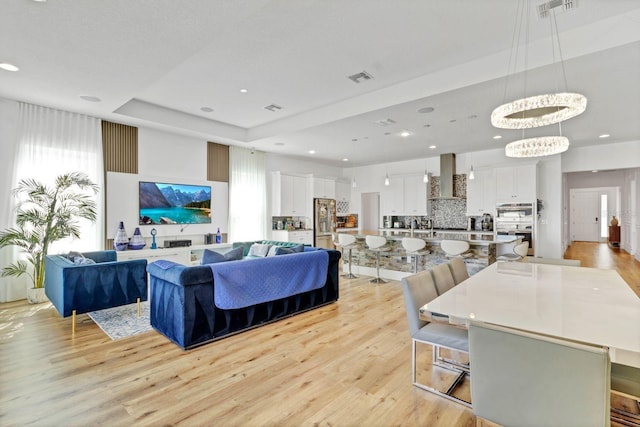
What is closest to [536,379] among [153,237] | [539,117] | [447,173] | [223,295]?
[539,117]

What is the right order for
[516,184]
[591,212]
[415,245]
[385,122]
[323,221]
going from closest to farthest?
[385,122], [415,245], [516,184], [323,221], [591,212]

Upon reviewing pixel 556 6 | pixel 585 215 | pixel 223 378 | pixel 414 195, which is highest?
pixel 556 6

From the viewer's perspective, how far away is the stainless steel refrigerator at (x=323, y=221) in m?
8.71

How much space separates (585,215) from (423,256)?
37.1 ft

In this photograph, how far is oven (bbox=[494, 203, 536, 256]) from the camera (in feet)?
22.5

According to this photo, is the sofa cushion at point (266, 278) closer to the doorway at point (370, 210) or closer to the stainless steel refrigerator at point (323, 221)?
the stainless steel refrigerator at point (323, 221)

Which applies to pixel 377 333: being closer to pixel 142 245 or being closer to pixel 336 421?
pixel 336 421

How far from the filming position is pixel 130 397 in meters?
2.29

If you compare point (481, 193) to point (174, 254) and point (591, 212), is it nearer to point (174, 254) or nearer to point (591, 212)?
point (174, 254)

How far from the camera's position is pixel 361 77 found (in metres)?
4.05

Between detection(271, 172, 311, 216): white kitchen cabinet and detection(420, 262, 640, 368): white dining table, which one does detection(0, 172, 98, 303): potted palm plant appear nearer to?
detection(271, 172, 311, 216): white kitchen cabinet

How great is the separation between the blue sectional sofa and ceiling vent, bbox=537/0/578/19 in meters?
3.49

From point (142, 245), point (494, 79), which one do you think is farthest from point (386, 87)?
point (142, 245)

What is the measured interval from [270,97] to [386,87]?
1.76m
